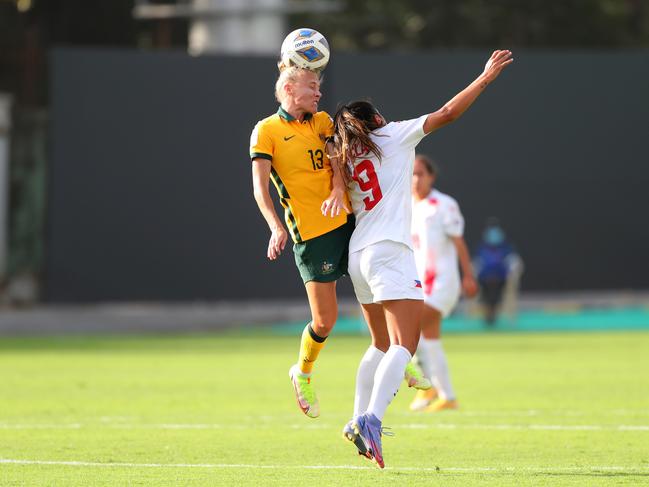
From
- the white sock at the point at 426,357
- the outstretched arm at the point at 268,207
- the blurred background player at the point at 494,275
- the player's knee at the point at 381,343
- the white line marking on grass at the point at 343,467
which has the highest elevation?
Result: the outstretched arm at the point at 268,207

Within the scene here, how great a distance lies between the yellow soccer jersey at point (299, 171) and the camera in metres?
8.80

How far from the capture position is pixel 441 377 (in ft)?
42.4

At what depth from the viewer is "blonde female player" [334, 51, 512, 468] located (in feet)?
28.0

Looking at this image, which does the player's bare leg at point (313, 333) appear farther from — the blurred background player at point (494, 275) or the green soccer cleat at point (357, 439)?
the blurred background player at point (494, 275)

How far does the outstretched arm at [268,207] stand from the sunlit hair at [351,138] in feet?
1.52

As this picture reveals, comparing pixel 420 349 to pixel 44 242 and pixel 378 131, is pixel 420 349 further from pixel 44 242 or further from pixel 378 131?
pixel 44 242

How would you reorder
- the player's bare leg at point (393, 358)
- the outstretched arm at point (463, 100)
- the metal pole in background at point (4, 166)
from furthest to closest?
the metal pole in background at point (4, 166), the outstretched arm at point (463, 100), the player's bare leg at point (393, 358)

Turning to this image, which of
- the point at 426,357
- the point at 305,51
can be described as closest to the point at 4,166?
the point at 426,357

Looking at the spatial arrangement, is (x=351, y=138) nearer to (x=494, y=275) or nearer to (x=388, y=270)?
(x=388, y=270)

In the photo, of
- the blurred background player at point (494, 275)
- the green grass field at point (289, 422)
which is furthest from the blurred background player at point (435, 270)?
the blurred background player at point (494, 275)

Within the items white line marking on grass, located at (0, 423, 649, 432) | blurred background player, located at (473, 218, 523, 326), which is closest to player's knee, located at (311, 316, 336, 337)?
white line marking on grass, located at (0, 423, 649, 432)

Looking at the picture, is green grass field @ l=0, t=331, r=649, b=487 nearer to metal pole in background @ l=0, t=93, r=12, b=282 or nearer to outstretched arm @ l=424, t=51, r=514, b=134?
outstretched arm @ l=424, t=51, r=514, b=134

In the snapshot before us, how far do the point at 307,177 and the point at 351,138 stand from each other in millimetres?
395

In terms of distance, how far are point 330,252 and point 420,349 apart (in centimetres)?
443
